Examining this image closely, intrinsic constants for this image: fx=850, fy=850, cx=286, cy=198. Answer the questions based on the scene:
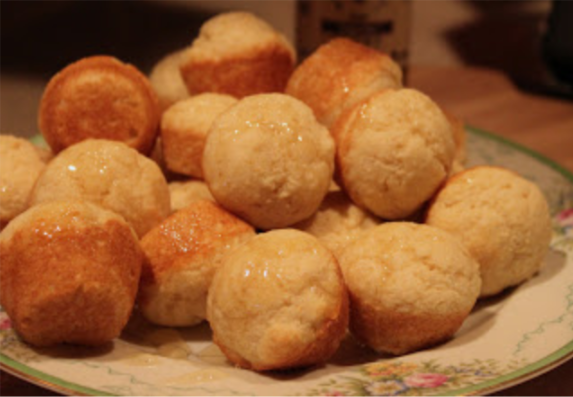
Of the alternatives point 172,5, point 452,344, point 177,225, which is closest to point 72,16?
point 172,5

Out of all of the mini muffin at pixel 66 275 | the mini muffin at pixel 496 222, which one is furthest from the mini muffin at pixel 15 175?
the mini muffin at pixel 496 222

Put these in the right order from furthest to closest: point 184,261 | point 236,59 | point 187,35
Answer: point 187,35 < point 236,59 < point 184,261

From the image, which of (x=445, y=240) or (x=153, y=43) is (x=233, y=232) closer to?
(x=445, y=240)

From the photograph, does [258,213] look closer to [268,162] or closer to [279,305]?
[268,162]

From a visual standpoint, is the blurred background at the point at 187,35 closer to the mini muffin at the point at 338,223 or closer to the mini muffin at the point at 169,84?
the mini muffin at the point at 169,84

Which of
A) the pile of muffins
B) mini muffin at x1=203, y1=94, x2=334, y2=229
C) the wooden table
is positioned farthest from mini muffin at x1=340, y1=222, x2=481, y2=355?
the wooden table

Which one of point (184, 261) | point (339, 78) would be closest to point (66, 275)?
point (184, 261)
